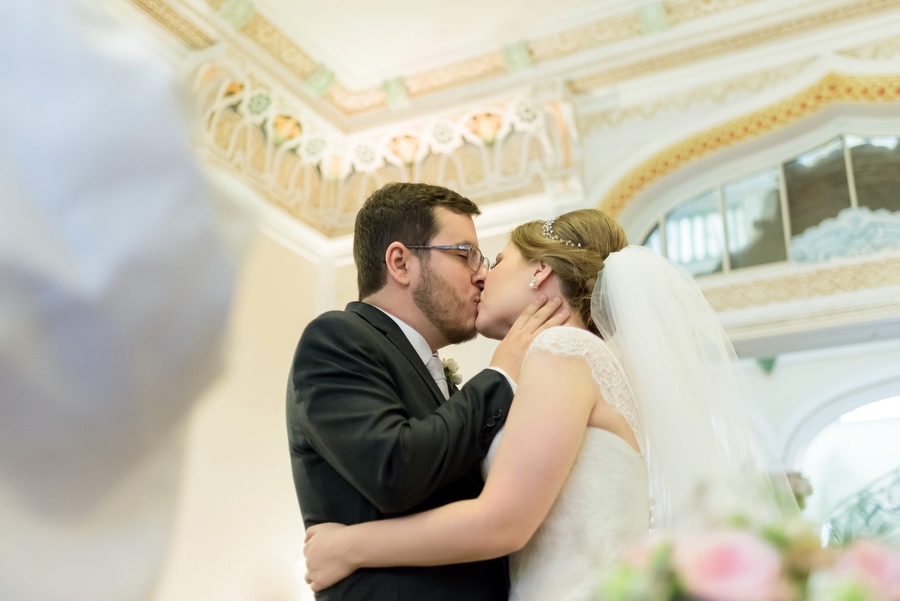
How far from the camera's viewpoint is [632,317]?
2391 mm

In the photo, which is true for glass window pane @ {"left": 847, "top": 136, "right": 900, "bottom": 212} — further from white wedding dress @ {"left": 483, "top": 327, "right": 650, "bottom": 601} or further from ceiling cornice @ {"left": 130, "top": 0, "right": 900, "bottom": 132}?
white wedding dress @ {"left": 483, "top": 327, "right": 650, "bottom": 601}

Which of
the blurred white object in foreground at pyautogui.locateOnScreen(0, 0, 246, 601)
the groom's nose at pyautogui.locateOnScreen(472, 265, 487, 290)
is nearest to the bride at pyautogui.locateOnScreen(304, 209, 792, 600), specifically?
the groom's nose at pyautogui.locateOnScreen(472, 265, 487, 290)

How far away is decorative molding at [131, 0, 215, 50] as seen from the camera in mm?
5238

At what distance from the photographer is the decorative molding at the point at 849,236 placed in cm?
539

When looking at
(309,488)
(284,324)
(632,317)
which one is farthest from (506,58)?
(309,488)

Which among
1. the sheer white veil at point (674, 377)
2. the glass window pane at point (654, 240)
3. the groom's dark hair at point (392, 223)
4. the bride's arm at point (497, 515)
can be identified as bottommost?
the bride's arm at point (497, 515)

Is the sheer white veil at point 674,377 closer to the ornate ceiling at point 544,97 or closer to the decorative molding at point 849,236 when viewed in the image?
the ornate ceiling at point 544,97

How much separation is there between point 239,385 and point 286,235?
50.7 inches

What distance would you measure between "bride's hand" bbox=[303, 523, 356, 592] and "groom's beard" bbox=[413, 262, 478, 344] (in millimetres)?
770

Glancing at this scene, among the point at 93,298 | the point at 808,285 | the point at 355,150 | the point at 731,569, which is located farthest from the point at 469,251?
the point at 355,150

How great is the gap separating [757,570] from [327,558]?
127cm

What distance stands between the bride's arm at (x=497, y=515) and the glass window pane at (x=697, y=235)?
4.08 meters

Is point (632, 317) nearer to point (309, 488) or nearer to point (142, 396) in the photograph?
point (309, 488)

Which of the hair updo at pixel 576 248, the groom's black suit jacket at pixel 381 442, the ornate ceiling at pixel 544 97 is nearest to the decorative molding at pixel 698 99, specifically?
the ornate ceiling at pixel 544 97
